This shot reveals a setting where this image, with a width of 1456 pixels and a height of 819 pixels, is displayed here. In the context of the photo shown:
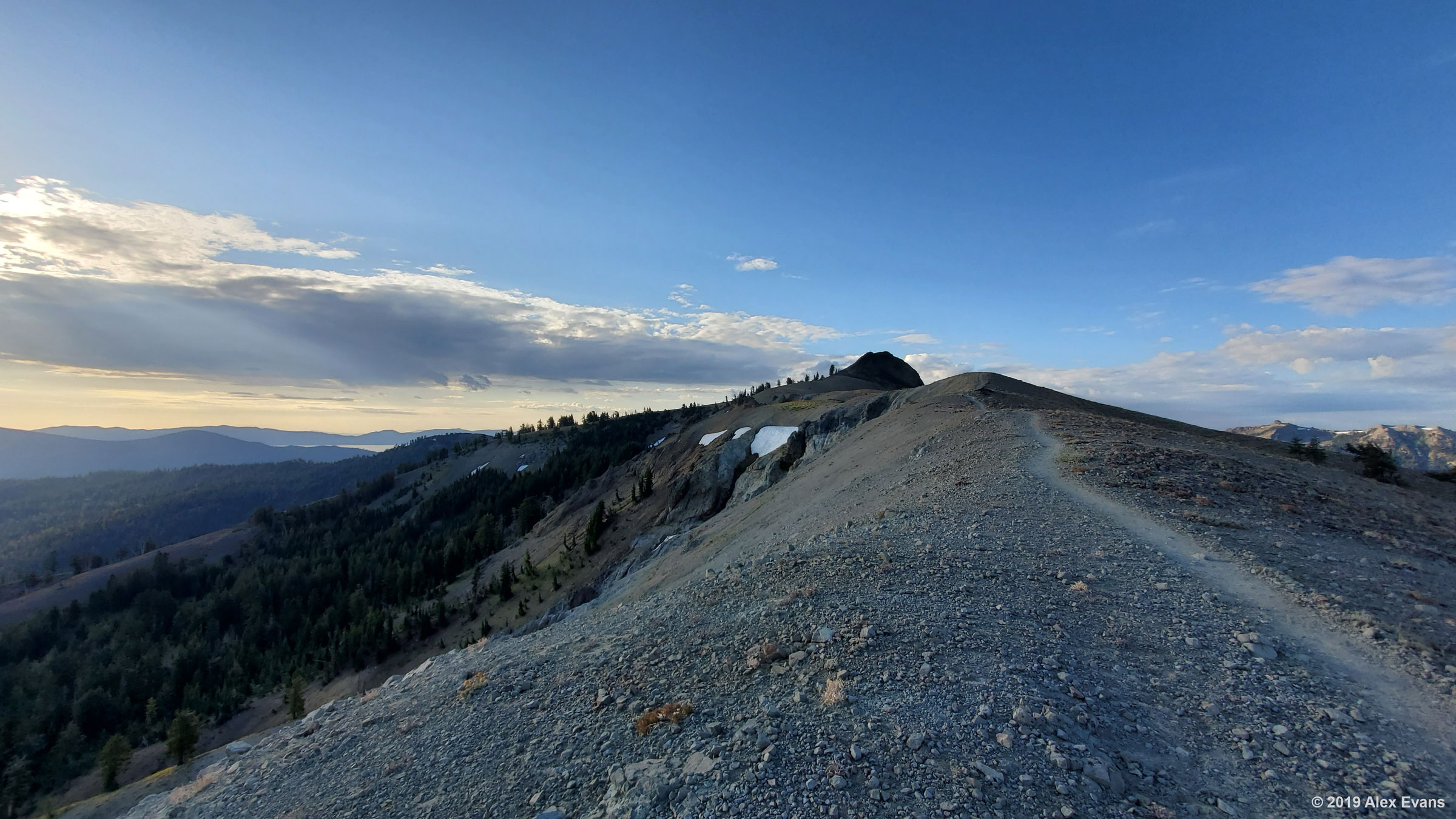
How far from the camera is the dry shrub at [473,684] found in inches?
430

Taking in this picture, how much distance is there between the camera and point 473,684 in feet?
36.8

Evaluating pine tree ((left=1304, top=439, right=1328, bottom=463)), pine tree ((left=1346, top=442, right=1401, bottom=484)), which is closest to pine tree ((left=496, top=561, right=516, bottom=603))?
pine tree ((left=1304, top=439, right=1328, bottom=463))

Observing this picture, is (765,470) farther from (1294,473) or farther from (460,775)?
(460,775)

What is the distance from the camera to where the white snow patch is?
5578cm

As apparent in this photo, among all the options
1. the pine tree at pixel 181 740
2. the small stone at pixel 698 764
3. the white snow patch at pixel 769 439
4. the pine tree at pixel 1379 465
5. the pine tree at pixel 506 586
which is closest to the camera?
the small stone at pixel 698 764

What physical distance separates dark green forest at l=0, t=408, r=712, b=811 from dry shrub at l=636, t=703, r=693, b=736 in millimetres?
65210

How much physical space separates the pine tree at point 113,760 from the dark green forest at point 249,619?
321 inches

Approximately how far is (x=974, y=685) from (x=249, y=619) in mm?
Answer: 128561

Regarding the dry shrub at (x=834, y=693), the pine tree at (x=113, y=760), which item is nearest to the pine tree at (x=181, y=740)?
the pine tree at (x=113, y=760)

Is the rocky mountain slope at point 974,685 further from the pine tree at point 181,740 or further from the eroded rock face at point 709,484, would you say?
the pine tree at point 181,740

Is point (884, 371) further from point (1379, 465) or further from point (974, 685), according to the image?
point (974, 685)

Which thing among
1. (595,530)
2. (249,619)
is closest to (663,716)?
(595,530)

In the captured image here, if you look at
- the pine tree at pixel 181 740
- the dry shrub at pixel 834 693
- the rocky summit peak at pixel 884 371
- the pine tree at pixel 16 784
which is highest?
the rocky summit peak at pixel 884 371

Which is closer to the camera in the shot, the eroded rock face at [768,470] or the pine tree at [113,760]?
the eroded rock face at [768,470]
